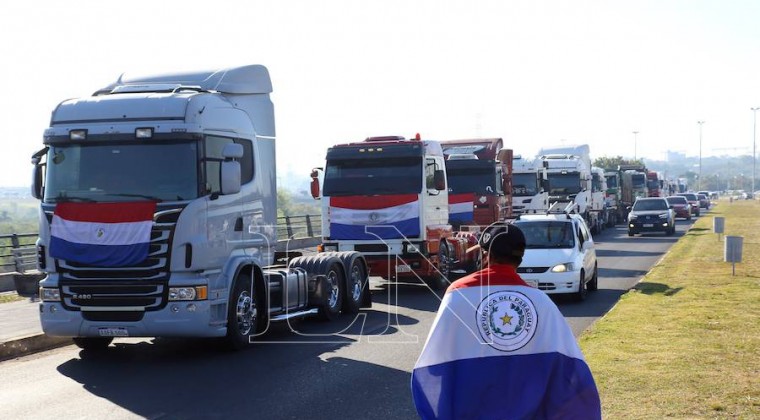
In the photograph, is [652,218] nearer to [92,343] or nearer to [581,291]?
[581,291]

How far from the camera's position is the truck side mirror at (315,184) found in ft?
73.0

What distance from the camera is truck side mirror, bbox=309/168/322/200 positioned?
2227cm

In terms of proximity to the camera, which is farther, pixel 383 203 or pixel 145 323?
pixel 383 203

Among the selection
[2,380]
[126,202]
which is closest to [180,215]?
[126,202]

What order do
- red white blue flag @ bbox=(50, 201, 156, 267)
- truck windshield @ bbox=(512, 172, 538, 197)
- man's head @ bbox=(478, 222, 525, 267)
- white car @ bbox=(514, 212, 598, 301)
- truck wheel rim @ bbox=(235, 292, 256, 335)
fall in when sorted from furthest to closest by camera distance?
1. truck windshield @ bbox=(512, 172, 538, 197)
2. white car @ bbox=(514, 212, 598, 301)
3. truck wheel rim @ bbox=(235, 292, 256, 335)
4. red white blue flag @ bbox=(50, 201, 156, 267)
5. man's head @ bbox=(478, 222, 525, 267)

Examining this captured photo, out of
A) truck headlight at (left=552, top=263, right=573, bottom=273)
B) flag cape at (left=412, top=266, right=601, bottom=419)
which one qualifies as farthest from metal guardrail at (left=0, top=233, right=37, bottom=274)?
flag cape at (left=412, top=266, right=601, bottom=419)

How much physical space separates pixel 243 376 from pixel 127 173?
2.97m

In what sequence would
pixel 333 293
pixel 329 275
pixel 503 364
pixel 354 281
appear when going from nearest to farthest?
1. pixel 503 364
2. pixel 329 275
3. pixel 333 293
4. pixel 354 281

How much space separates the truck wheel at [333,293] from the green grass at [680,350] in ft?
14.0

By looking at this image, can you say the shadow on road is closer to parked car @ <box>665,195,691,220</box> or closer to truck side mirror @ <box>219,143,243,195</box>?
truck side mirror @ <box>219,143,243,195</box>

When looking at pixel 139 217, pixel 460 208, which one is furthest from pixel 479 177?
pixel 139 217

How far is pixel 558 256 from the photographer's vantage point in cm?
2030

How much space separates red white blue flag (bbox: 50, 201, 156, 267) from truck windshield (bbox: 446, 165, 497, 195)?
18355 mm

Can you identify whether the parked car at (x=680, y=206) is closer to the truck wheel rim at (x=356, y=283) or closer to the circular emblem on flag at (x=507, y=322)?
the truck wheel rim at (x=356, y=283)
